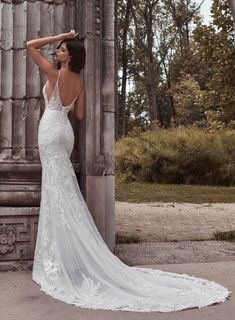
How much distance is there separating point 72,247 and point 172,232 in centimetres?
374

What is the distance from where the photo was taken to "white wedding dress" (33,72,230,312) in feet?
12.9

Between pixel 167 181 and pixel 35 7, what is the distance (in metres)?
14.9

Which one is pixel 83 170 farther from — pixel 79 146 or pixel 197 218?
pixel 197 218

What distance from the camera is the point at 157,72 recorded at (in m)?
34.3

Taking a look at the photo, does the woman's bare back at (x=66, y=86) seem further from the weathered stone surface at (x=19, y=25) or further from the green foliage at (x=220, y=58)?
the green foliage at (x=220, y=58)

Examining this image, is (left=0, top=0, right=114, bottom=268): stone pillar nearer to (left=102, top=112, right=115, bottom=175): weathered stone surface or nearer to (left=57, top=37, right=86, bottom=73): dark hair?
(left=102, top=112, right=115, bottom=175): weathered stone surface

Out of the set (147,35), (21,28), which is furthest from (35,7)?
(147,35)

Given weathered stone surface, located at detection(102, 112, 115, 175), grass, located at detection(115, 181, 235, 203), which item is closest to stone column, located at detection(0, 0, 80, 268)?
weathered stone surface, located at detection(102, 112, 115, 175)

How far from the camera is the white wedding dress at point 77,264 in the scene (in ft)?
12.9

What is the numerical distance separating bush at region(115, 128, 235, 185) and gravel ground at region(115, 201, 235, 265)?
6.87m

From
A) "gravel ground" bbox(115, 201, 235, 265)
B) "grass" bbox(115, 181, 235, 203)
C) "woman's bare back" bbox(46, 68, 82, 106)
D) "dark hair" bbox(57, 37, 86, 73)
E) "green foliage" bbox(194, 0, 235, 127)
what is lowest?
"gravel ground" bbox(115, 201, 235, 265)

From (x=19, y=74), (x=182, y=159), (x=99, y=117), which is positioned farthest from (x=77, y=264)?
(x=182, y=159)

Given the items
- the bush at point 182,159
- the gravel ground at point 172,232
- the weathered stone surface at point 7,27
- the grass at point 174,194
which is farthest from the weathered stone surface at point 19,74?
the bush at point 182,159

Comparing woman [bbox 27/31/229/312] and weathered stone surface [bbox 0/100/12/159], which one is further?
weathered stone surface [bbox 0/100/12/159]
